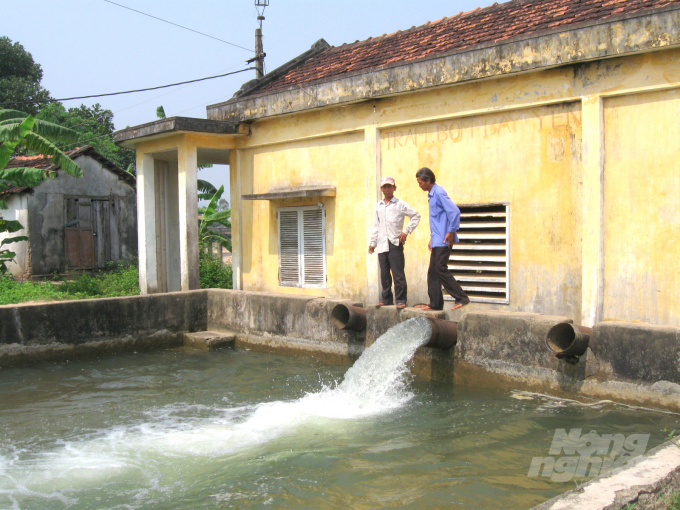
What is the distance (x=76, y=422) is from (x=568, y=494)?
4891 millimetres

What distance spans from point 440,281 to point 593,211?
1.95 meters

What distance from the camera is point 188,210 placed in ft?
36.4

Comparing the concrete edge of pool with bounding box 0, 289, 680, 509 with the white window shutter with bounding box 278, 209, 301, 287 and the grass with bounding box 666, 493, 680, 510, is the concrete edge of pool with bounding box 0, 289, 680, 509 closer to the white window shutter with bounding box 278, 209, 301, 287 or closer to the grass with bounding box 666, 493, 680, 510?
the grass with bounding box 666, 493, 680, 510

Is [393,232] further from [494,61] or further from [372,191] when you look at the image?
[494,61]

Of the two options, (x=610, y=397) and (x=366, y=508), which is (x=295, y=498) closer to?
(x=366, y=508)

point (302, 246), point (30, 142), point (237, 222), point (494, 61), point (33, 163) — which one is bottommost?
point (302, 246)

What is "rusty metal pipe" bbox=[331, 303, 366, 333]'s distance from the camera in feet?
27.6

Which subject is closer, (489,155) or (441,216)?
(441,216)

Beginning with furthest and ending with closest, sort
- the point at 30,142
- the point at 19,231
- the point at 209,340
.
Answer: the point at 19,231 → the point at 30,142 → the point at 209,340

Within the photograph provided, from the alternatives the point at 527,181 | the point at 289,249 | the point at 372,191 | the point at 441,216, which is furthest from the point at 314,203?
the point at 527,181

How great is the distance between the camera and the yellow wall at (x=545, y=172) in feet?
21.7

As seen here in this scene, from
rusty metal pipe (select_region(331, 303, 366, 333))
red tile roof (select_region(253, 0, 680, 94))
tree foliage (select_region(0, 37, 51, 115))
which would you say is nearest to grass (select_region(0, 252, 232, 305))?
red tile roof (select_region(253, 0, 680, 94))

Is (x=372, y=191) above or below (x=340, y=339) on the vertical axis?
above

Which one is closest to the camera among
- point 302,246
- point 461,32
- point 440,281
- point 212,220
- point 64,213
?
point 440,281
